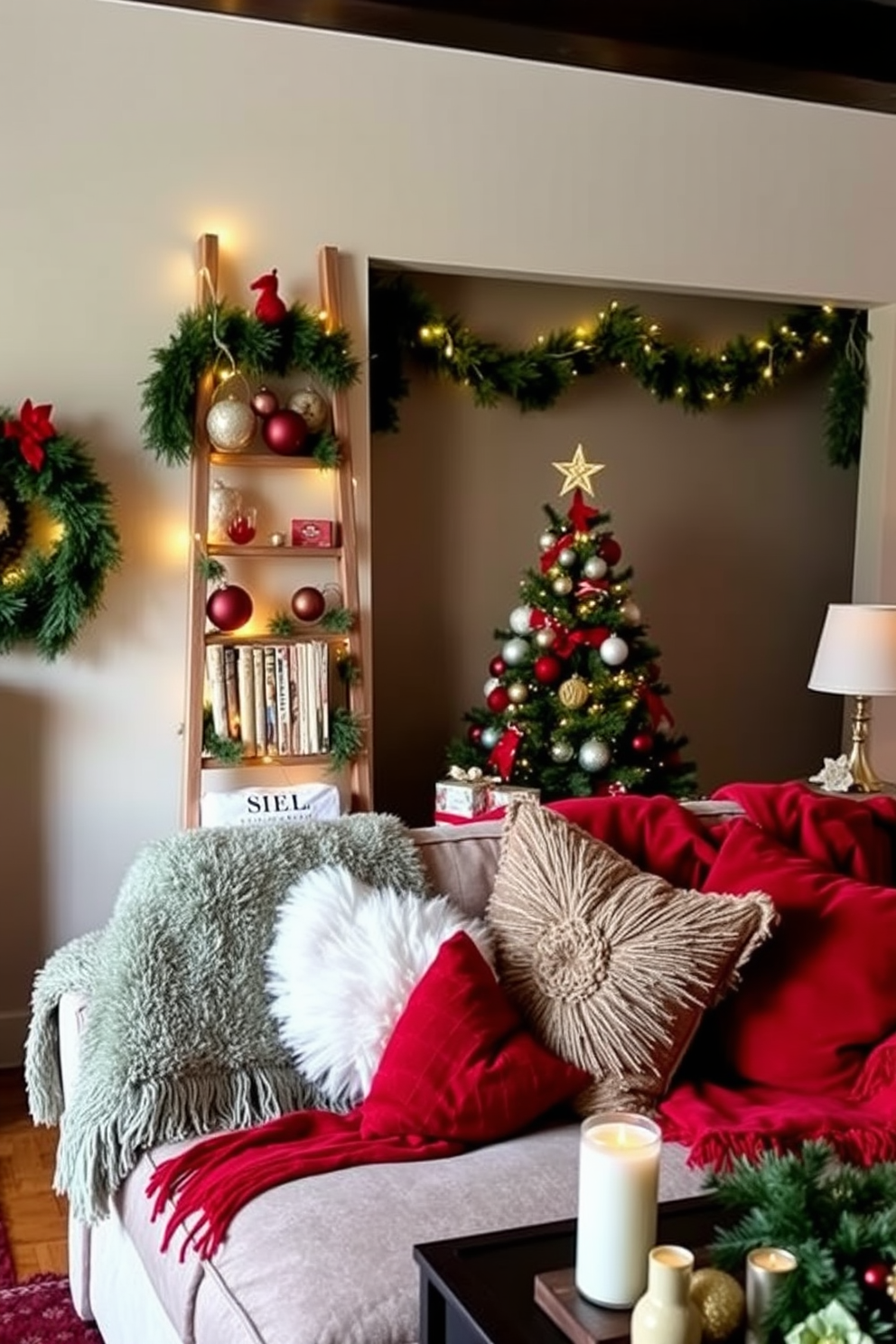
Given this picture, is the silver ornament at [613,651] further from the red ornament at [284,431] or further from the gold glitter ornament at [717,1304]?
the gold glitter ornament at [717,1304]

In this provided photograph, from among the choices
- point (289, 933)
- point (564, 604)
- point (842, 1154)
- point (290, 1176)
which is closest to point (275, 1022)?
point (289, 933)

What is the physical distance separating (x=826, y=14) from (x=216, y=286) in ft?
6.86

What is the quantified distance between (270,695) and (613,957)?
1.67 metres

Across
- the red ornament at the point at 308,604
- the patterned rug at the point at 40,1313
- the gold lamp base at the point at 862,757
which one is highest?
the red ornament at the point at 308,604

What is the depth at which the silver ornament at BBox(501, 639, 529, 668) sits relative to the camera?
3758 mm

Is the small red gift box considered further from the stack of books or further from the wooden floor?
the wooden floor

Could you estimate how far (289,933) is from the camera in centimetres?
Answer: 203

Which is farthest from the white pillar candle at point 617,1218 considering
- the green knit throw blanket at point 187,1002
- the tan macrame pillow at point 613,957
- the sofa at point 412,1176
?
the green knit throw blanket at point 187,1002

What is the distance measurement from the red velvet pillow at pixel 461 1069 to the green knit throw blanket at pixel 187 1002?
0.19 meters

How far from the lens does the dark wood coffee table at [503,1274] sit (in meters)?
1.28

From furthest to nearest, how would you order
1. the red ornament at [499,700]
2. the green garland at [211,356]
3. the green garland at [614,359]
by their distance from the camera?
the green garland at [614,359] → the red ornament at [499,700] → the green garland at [211,356]

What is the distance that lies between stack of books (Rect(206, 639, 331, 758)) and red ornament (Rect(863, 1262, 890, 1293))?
98.4 inches

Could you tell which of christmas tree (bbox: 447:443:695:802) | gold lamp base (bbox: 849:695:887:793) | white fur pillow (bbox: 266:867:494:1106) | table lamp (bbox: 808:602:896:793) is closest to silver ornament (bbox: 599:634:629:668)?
christmas tree (bbox: 447:443:695:802)

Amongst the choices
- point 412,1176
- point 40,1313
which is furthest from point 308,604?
point 412,1176
